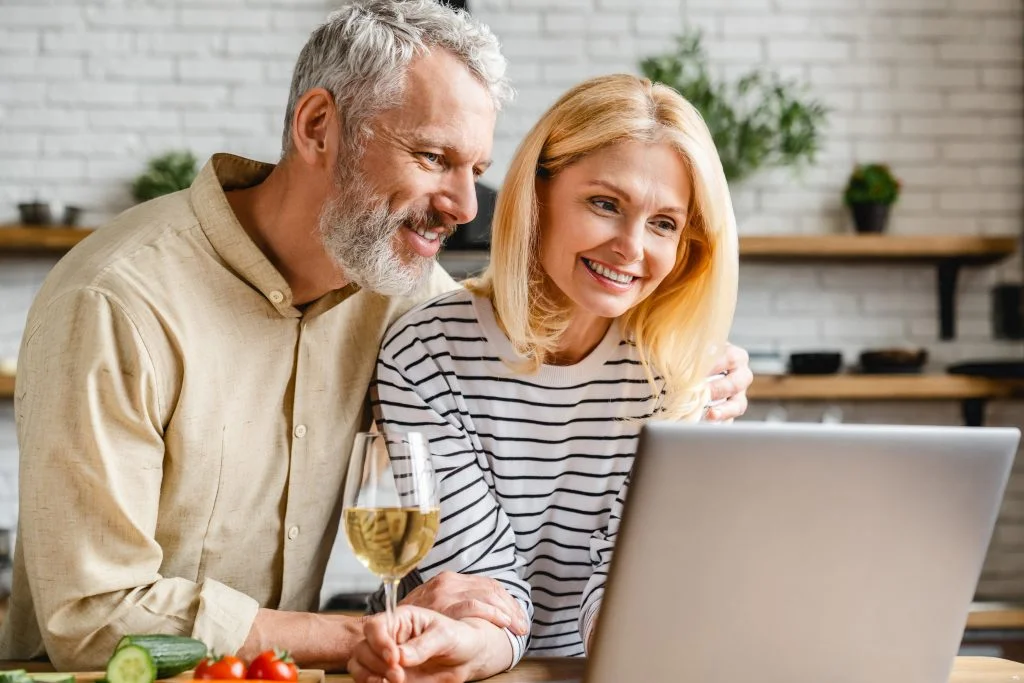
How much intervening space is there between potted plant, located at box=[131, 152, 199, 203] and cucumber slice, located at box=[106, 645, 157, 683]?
291cm

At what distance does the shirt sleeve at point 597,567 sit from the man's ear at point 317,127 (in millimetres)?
697

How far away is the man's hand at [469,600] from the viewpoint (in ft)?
4.05

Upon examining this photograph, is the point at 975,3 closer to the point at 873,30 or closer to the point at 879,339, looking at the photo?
the point at 873,30

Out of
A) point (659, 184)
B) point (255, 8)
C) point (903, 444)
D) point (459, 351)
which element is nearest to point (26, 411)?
point (459, 351)

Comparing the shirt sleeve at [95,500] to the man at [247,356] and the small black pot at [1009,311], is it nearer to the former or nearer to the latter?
the man at [247,356]

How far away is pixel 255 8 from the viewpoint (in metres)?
3.82

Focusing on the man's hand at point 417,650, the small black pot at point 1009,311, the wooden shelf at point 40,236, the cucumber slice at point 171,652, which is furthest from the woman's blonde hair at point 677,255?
the small black pot at point 1009,311

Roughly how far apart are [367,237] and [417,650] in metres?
0.67

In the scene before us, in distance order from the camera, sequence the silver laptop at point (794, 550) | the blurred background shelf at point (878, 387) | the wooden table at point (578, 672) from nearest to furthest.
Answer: the silver laptop at point (794, 550) → the wooden table at point (578, 672) → the blurred background shelf at point (878, 387)

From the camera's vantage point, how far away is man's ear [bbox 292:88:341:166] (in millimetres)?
1619

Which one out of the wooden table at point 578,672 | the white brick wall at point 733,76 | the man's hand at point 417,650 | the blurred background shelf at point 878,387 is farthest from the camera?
the white brick wall at point 733,76

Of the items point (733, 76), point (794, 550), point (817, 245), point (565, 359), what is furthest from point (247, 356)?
point (733, 76)

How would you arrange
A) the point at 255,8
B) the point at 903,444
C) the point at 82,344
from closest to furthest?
the point at 903,444, the point at 82,344, the point at 255,8

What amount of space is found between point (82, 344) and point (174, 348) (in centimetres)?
13
